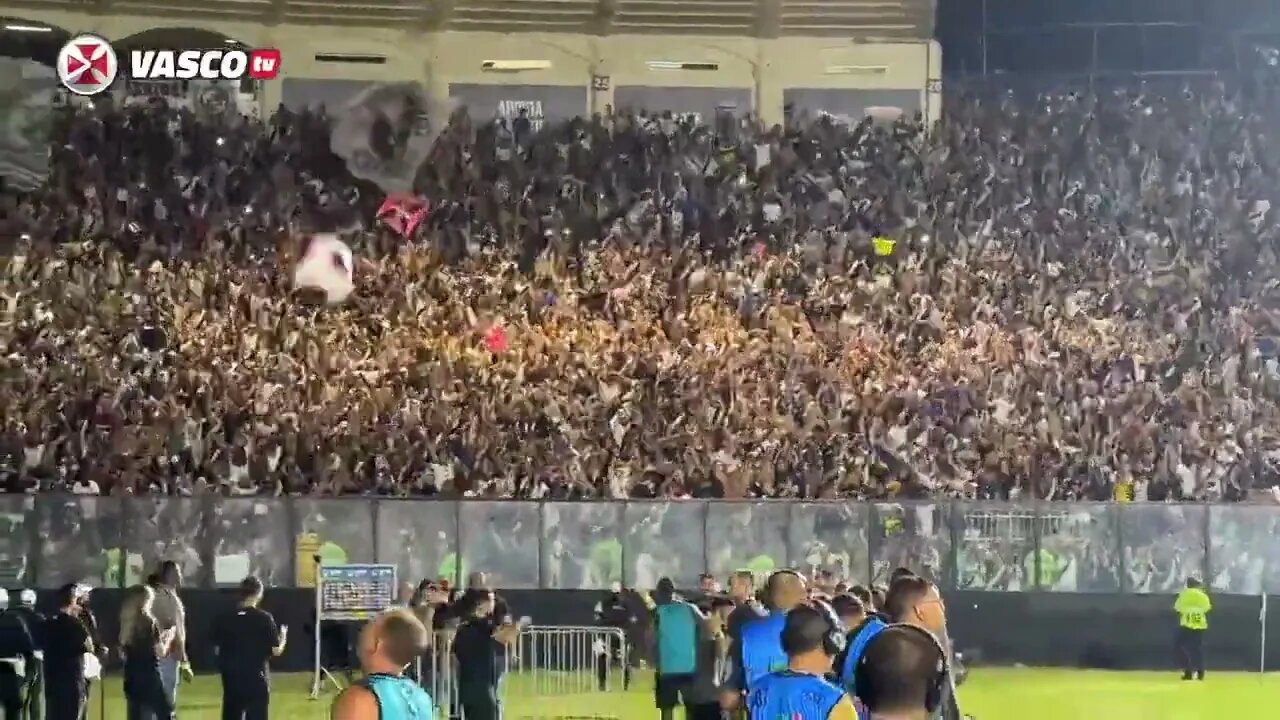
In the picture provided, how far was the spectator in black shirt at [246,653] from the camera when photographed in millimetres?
11891

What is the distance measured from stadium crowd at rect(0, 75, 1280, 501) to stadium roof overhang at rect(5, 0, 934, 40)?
6.40 ft

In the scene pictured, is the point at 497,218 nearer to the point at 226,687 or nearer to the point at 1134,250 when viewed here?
the point at 1134,250

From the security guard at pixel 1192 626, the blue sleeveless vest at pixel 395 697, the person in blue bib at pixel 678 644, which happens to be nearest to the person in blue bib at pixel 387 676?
the blue sleeveless vest at pixel 395 697

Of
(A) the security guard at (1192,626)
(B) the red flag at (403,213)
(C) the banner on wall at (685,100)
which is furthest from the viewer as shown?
(C) the banner on wall at (685,100)

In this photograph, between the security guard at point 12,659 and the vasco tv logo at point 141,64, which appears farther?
the vasco tv logo at point 141,64

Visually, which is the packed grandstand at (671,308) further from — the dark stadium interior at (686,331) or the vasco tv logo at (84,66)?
the vasco tv logo at (84,66)

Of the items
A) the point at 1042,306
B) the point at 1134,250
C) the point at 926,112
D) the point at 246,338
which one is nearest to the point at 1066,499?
the point at 1042,306

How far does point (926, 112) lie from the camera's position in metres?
31.8

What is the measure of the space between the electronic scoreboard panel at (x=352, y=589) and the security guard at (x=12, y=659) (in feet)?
16.0

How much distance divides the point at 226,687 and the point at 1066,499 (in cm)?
1549

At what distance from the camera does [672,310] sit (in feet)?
89.7

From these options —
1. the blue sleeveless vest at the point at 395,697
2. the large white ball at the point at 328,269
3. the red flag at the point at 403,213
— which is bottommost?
the blue sleeveless vest at the point at 395,697

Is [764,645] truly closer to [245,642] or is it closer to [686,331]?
[245,642]

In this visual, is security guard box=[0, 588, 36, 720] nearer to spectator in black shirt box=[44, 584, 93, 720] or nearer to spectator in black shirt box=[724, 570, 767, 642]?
spectator in black shirt box=[44, 584, 93, 720]
